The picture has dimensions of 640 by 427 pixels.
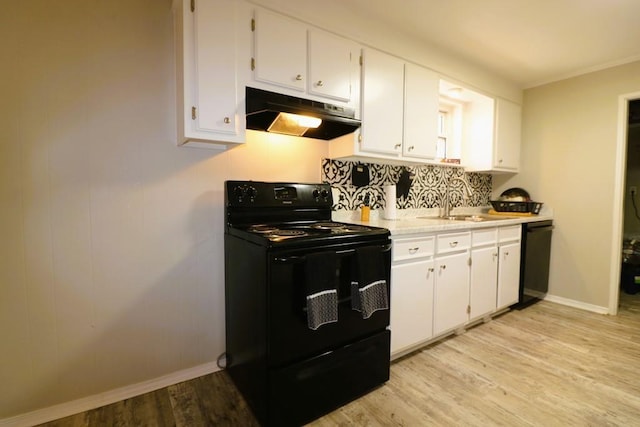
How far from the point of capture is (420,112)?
2.46 meters

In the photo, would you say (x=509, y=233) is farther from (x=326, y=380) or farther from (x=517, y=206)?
(x=326, y=380)

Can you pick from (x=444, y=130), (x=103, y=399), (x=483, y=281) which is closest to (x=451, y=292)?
(x=483, y=281)

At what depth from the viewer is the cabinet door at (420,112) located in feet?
7.78

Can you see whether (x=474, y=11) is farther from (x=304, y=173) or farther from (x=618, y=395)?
(x=618, y=395)

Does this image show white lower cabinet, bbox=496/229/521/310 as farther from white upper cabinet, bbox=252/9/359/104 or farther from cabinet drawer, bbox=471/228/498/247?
white upper cabinet, bbox=252/9/359/104

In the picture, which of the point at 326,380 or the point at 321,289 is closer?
the point at 321,289

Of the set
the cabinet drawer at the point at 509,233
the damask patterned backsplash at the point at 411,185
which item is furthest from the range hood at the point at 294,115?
the cabinet drawer at the point at 509,233

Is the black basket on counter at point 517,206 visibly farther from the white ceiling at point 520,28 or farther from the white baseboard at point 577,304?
the white ceiling at point 520,28

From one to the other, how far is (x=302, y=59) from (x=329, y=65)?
200mm

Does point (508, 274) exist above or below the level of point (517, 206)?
below

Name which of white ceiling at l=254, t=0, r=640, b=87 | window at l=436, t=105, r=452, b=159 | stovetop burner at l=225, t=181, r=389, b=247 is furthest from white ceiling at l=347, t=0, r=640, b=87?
stovetop burner at l=225, t=181, r=389, b=247

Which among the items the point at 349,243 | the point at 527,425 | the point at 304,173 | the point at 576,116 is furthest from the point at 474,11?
the point at 527,425

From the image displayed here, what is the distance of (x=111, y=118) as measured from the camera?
5.28 feet

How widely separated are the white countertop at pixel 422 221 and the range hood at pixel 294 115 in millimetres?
651
